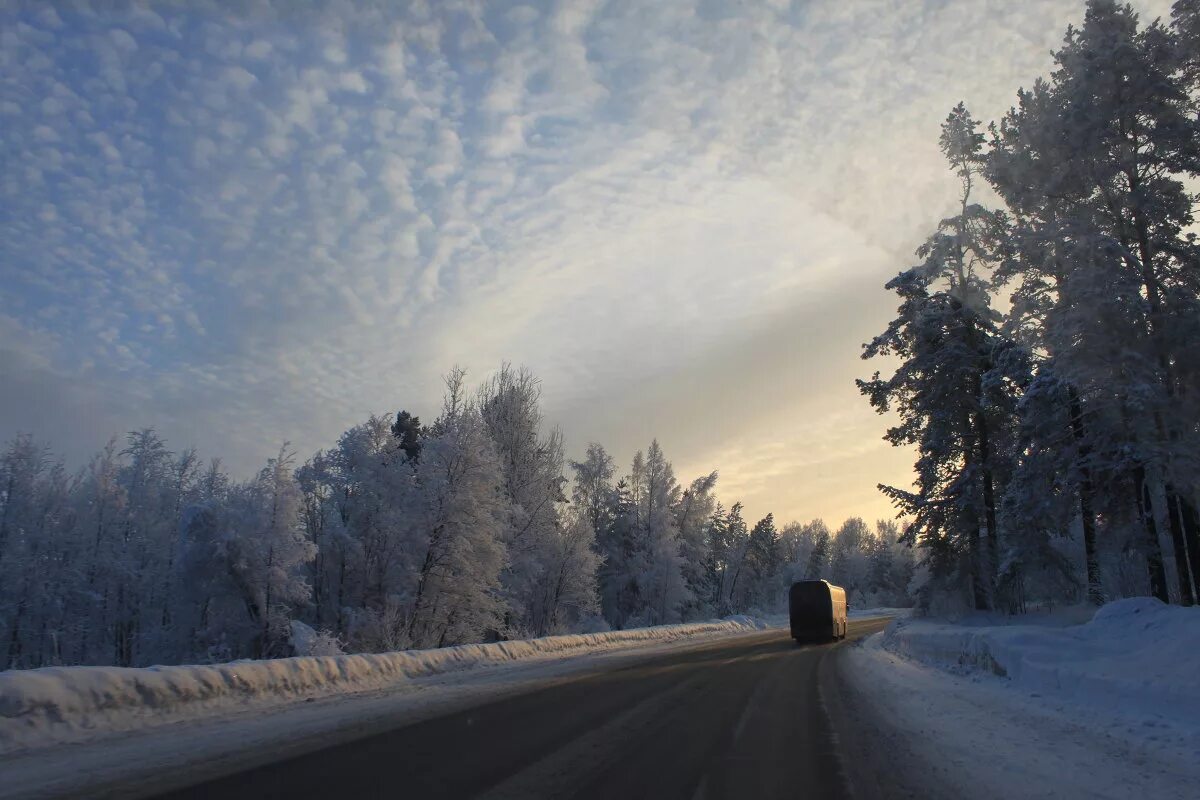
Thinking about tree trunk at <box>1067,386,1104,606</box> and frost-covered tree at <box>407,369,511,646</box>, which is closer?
tree trunk at <box>1067,386,1104,606</box>

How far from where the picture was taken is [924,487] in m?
32.0

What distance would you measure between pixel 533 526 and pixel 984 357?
27.4 metres

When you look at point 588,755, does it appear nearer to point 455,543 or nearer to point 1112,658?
point 1112,658

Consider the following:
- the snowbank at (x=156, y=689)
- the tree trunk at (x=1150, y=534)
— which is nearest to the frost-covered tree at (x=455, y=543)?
the snowbank at (x=156, y=689)

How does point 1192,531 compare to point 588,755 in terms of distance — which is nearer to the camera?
point 588,755

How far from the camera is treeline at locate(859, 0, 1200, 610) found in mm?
18438

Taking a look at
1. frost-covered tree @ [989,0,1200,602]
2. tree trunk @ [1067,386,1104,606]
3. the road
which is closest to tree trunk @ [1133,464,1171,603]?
frost-covered tree @ [989,0,1200,602]

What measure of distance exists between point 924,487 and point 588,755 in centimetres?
2772

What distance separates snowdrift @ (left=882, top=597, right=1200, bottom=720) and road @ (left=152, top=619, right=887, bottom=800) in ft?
12.5

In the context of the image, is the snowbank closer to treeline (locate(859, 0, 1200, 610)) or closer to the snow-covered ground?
the snow-covered ground

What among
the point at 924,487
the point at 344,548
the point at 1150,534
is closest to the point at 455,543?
the point at 344,548

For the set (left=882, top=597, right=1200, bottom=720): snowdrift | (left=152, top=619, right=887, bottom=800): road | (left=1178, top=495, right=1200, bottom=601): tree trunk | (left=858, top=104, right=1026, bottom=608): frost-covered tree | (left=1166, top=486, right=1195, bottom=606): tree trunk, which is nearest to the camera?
(left=152, top=619, right=887, bottom=800): road

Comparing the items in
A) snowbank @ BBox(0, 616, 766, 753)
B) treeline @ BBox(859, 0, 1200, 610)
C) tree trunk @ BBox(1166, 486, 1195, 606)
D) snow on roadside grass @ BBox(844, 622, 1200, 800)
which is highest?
treeline @ BBox(859, 0, 1200, 610)

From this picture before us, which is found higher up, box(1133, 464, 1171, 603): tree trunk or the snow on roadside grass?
box(1133, 464, 1171, 603): tree trunk
